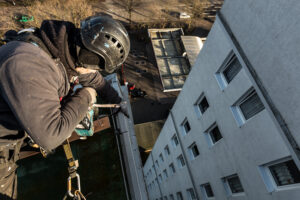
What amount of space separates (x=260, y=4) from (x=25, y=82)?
14.7 feet

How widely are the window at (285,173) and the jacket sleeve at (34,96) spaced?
4541 mm

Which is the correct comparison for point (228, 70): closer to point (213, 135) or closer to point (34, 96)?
point (213, 135)

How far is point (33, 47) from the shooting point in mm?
2689

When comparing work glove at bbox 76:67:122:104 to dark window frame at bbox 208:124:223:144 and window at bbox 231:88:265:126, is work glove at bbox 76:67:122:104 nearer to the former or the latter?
dark window frame at bbox 208:124:223:144

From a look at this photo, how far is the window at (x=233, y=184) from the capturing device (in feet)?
15.2

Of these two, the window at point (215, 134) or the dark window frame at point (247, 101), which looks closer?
the dark window frame at point (247, 101)

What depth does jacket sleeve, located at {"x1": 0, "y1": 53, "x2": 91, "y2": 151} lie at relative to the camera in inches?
91.4

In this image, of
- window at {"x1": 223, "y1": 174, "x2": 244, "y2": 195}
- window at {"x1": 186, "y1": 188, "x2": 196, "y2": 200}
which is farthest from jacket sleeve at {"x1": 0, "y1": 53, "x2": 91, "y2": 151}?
window at {"x1": 186, "y1": 188, "x2": 196, "y2": 200}

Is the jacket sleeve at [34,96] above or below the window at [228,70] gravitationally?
below

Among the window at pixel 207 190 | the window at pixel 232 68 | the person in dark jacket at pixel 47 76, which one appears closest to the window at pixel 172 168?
the window at pixel 207 190

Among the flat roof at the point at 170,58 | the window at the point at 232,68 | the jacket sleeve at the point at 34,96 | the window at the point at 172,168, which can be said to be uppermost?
the flat roof at the point at 170,58

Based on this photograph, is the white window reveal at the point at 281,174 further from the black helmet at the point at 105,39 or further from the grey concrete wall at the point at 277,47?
the black helmet at the point at 105,39

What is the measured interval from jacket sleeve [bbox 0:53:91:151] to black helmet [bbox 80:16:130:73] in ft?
3.93

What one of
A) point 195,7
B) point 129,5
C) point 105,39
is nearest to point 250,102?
point 105,39
